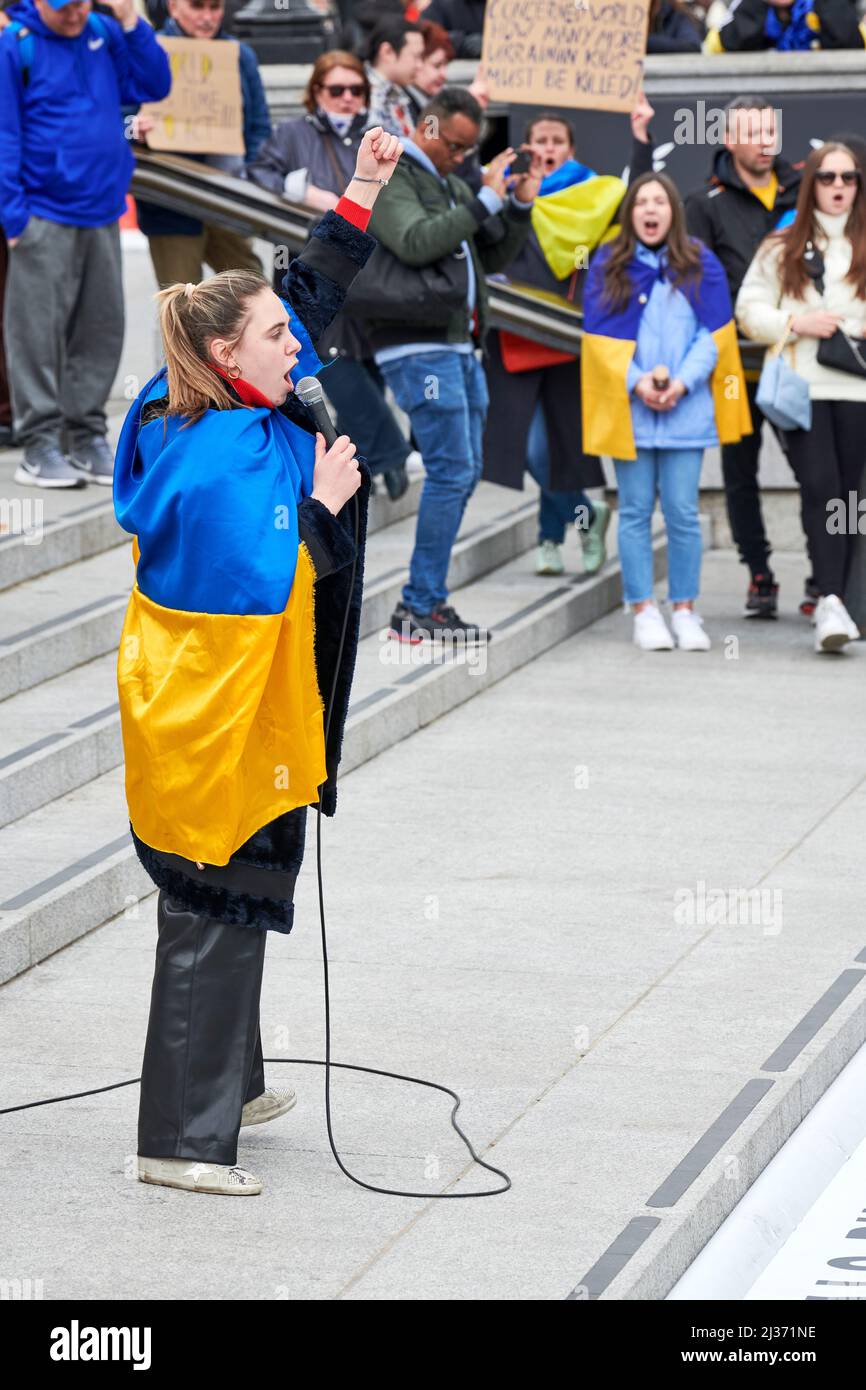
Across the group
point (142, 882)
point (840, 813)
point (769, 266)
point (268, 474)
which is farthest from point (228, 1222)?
A: point (769, 266)

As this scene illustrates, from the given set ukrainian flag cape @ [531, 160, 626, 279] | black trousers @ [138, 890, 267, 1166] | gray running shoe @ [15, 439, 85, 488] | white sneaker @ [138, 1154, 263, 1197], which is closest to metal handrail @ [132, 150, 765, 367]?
ukrainian flag cape @ [531, 160, 626, 279]

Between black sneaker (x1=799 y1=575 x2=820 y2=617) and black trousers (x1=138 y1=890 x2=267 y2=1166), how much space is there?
613 cm

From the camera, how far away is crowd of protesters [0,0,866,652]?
8898mm

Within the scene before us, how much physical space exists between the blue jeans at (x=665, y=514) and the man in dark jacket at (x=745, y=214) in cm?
51

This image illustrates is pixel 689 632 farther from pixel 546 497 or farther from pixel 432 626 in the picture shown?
pixel 432 626

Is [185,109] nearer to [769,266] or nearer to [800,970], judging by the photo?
[769,266]

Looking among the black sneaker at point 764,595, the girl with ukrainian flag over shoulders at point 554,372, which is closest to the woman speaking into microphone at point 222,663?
the girl with ukrainian flag over shoulders at point 554,372

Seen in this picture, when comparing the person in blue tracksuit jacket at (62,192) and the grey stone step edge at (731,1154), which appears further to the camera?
the person in blue tracksuit jacket at (62,192)

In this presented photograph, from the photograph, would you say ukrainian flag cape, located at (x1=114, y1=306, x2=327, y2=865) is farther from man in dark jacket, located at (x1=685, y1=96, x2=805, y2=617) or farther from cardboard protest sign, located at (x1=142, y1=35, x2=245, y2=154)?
cardboard protest sign, located at (x1=142, y1=35, x2=245, y2=154)

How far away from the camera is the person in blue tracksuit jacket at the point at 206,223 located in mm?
11000

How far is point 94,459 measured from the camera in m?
9.77

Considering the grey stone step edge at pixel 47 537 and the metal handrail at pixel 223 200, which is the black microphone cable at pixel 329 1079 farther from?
the metal handrail at pixel 223 200

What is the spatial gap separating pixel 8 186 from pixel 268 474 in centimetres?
537

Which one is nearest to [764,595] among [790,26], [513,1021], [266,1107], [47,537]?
[47,537]
